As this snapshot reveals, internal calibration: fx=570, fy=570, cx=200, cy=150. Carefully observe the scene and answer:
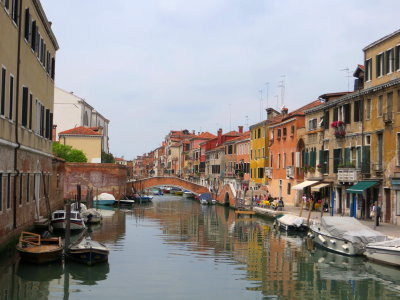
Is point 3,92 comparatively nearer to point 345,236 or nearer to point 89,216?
point 345,236

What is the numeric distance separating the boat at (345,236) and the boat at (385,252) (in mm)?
764

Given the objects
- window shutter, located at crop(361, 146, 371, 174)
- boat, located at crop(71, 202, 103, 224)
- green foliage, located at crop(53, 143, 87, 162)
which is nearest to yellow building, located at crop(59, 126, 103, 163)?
green foliage, located at crop(53, 143, 87, 162)

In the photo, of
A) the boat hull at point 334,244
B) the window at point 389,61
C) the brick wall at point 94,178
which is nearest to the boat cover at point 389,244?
the boat hull at point 334,244

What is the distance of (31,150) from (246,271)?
325 inches

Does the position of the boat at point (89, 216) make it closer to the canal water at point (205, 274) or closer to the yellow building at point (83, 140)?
the canal water at point (205, 274)

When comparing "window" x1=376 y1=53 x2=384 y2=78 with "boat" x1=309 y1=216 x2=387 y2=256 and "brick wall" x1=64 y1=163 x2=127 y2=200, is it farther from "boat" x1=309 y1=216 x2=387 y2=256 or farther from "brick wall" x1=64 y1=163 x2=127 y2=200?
"brick wall" x1=64 y1=163 x2=127 y2=200

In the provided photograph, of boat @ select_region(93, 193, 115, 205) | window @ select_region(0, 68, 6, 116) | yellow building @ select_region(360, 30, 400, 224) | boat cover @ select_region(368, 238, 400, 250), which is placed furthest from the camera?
boat @ select_region(93, 193, 115, 205)

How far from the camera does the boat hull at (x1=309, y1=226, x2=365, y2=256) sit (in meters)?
18.8

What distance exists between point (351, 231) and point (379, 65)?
942 cm

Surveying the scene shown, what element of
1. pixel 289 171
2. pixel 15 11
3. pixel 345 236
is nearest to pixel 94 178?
pixel 289 171

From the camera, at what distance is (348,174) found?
27.7 metres

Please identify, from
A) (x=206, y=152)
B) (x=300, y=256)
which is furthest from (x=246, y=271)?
(x=206, y=152)

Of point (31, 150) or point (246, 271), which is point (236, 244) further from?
point (31, 150)

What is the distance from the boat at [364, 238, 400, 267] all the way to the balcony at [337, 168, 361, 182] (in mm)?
9702
